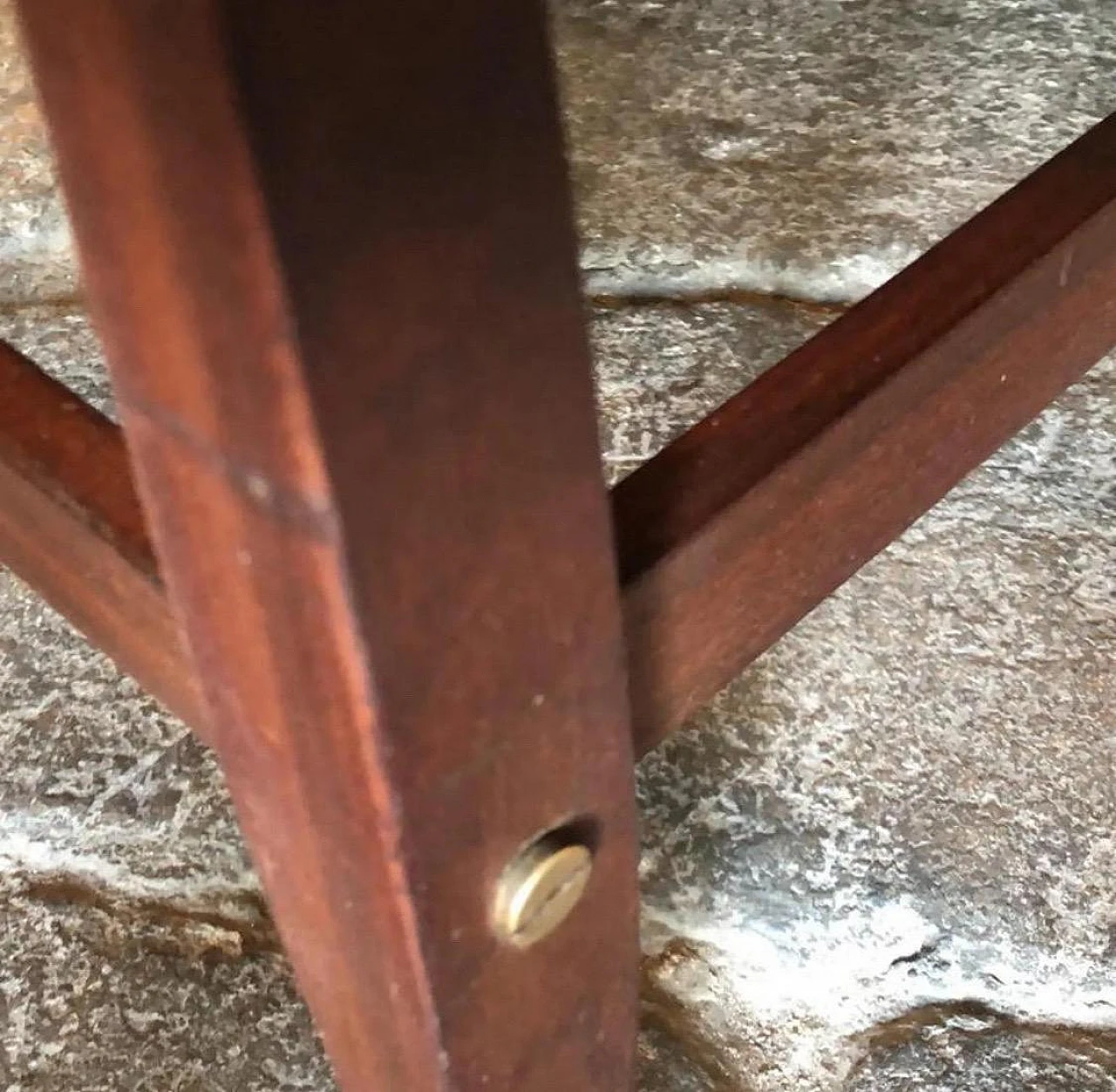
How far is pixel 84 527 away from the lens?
0.36m

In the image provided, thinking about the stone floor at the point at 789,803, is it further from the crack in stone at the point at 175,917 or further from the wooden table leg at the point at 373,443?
the wooden table leg at the point at 373,443

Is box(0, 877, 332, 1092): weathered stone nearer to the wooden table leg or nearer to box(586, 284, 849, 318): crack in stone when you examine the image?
the wooden table leg

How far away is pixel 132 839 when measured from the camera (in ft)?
2.15

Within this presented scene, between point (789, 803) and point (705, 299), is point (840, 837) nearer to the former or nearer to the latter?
point (789, 803)

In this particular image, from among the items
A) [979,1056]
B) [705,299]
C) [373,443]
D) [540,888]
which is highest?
[373,443]

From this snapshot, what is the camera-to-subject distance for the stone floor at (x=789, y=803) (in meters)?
0.58

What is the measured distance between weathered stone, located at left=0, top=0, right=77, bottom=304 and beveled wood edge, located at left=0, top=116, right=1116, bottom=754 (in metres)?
0.55

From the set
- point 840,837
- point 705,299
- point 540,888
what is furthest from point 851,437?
point 705,299

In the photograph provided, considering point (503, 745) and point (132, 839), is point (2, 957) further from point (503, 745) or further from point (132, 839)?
point (503, 745)

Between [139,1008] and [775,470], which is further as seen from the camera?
[139,1008]

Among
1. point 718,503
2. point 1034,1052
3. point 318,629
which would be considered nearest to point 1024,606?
point 1034,1052

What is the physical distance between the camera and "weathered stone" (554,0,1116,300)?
89 centimetres

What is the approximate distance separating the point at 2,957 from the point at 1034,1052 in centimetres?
42

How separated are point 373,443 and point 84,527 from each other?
0.15 m
